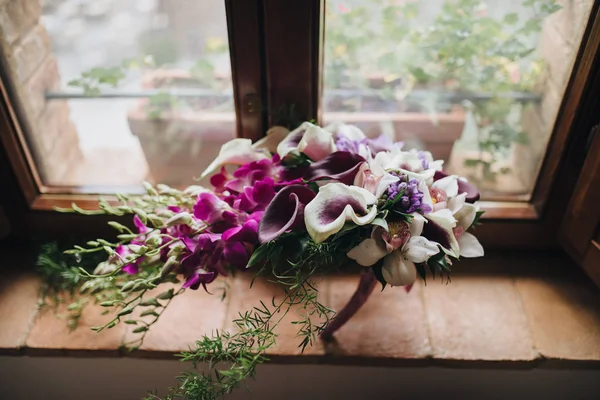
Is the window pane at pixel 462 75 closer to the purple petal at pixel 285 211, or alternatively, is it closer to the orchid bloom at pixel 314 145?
the orchid bloom at pixel 314 145

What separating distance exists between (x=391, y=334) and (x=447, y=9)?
1.96 ft

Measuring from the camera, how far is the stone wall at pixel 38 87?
914 millimetres

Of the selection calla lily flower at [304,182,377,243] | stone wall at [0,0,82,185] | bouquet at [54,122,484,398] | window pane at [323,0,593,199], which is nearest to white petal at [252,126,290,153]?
bouquet at [54,122,484,398]

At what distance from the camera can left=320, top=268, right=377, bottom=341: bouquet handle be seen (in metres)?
0.89

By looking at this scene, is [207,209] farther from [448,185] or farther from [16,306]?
[16,306]

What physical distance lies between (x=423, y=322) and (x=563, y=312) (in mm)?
279

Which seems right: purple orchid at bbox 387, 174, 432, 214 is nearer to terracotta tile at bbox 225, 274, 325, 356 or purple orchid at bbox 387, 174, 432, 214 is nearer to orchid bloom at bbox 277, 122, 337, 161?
orchid bloom at bbox 277, 122, 337, 161

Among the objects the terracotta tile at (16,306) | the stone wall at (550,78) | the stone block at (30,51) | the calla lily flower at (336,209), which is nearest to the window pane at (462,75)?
the stone wall at (550,78)

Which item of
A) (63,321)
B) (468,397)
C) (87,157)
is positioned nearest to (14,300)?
(63,321)

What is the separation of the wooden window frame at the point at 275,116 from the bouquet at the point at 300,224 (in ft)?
0.32

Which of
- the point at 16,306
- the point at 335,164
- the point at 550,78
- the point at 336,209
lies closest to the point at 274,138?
the point at 335,164

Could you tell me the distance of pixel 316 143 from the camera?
2.69 feet

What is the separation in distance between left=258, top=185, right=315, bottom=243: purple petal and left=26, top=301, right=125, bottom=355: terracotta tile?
1.51 ft

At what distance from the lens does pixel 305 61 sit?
35.6 inches
